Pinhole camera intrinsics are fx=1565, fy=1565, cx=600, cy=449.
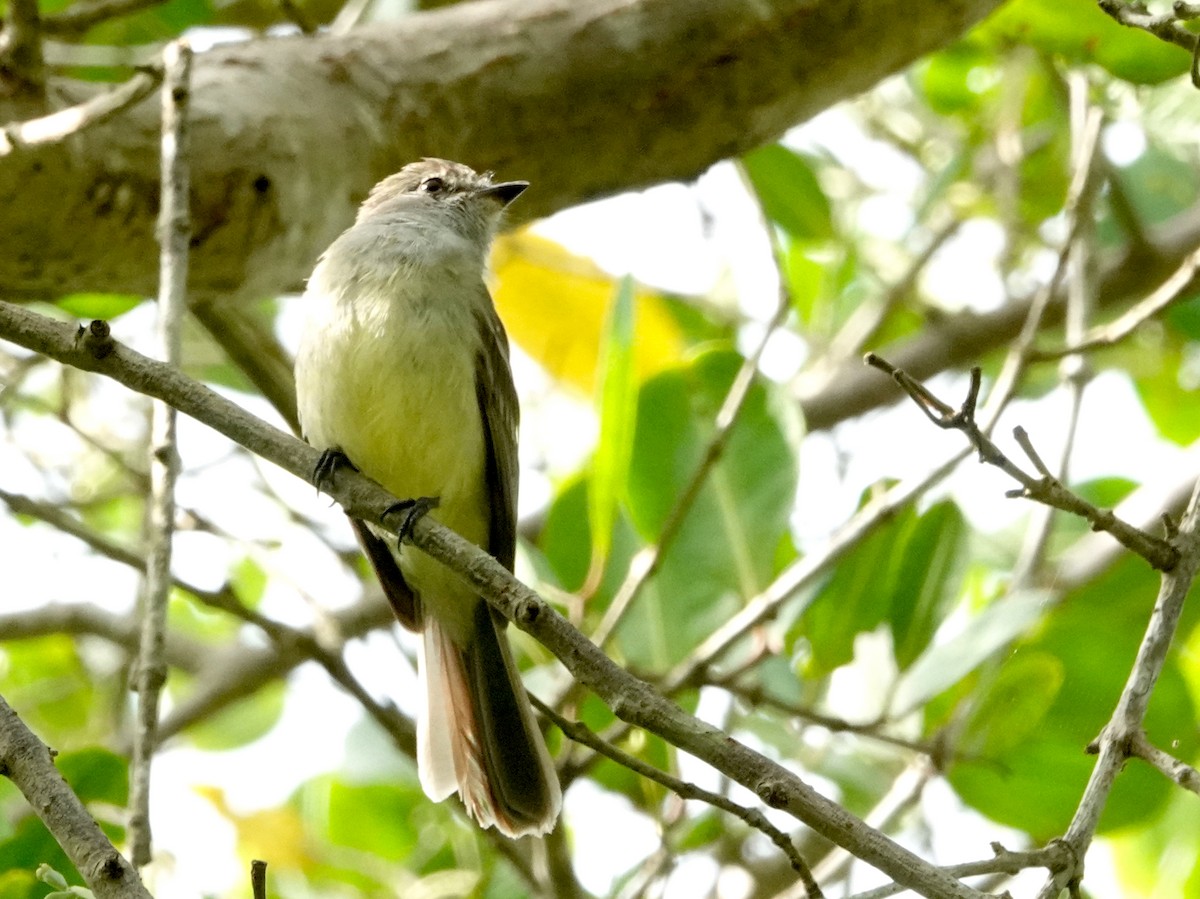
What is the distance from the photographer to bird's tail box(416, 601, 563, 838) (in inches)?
147

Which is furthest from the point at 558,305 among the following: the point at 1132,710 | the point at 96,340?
the point at 1132,710

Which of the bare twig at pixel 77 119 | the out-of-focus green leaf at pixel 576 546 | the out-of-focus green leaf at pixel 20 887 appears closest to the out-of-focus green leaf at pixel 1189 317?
the out-of-focus green leaf at pixel 576 546

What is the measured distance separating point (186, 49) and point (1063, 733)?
2.61m

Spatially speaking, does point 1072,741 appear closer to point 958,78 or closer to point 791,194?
point 791,194

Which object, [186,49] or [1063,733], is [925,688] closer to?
[1063,733]

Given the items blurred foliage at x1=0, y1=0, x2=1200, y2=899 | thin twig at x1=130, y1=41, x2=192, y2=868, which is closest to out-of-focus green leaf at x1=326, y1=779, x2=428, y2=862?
blurred foliage at x1=0, y1=0, x2=1200, y2=899

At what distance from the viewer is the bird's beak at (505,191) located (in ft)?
13.8

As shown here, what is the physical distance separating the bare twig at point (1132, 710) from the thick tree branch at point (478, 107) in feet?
6.77

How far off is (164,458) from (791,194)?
Result: 9.85ft

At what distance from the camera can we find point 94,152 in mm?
3494

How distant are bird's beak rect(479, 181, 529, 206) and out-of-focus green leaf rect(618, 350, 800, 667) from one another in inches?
25.2

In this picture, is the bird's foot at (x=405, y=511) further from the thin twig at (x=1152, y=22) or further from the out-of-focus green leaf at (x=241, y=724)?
the out-of-focus green leaf at (x=241, y=724)

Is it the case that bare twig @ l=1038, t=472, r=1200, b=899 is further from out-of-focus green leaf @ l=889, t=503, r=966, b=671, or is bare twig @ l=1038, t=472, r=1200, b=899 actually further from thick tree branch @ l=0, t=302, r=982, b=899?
out-of-focus green leaf @ l=889, t=503, r=966, b=671

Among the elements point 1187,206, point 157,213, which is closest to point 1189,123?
point 1187,206
